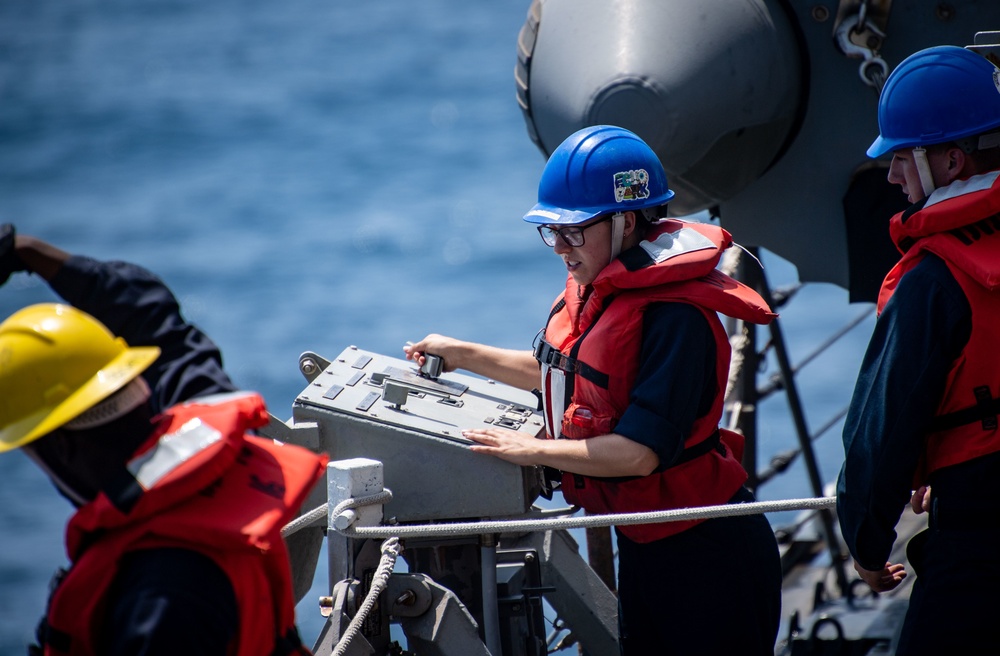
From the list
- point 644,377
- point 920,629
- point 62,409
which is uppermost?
point 62,409

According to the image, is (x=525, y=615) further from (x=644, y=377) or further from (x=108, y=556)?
(x=108, y=556)

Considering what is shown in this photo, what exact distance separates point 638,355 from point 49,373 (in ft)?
5.12

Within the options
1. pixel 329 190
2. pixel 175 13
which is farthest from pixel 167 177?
pixel 175 13

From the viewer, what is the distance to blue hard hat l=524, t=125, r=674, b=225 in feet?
11.4

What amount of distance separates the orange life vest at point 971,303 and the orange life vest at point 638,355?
615mm

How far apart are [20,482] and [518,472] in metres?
20.4

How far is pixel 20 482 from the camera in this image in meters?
22.2

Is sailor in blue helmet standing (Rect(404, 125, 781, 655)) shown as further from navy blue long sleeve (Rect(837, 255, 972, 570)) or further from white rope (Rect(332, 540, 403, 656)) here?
navy blue long sleeve (Rect(837, 255, 972, 570))

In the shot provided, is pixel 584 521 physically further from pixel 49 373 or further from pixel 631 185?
pixel 49 373

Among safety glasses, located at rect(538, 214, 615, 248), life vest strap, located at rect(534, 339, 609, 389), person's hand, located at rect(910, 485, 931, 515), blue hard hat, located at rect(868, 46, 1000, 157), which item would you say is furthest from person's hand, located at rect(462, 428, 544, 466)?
blue hard hat, located at rect(868, 46, 1000, 157)

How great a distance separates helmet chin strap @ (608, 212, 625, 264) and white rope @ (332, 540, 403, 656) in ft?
3.27

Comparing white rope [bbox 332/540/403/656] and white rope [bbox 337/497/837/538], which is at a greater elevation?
white rope [bbox 337/497/837/538]

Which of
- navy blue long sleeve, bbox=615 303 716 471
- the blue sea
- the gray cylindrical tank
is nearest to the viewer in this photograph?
navy blue long sleeve, bbox=615 303 716 471

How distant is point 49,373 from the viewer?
249 cm
